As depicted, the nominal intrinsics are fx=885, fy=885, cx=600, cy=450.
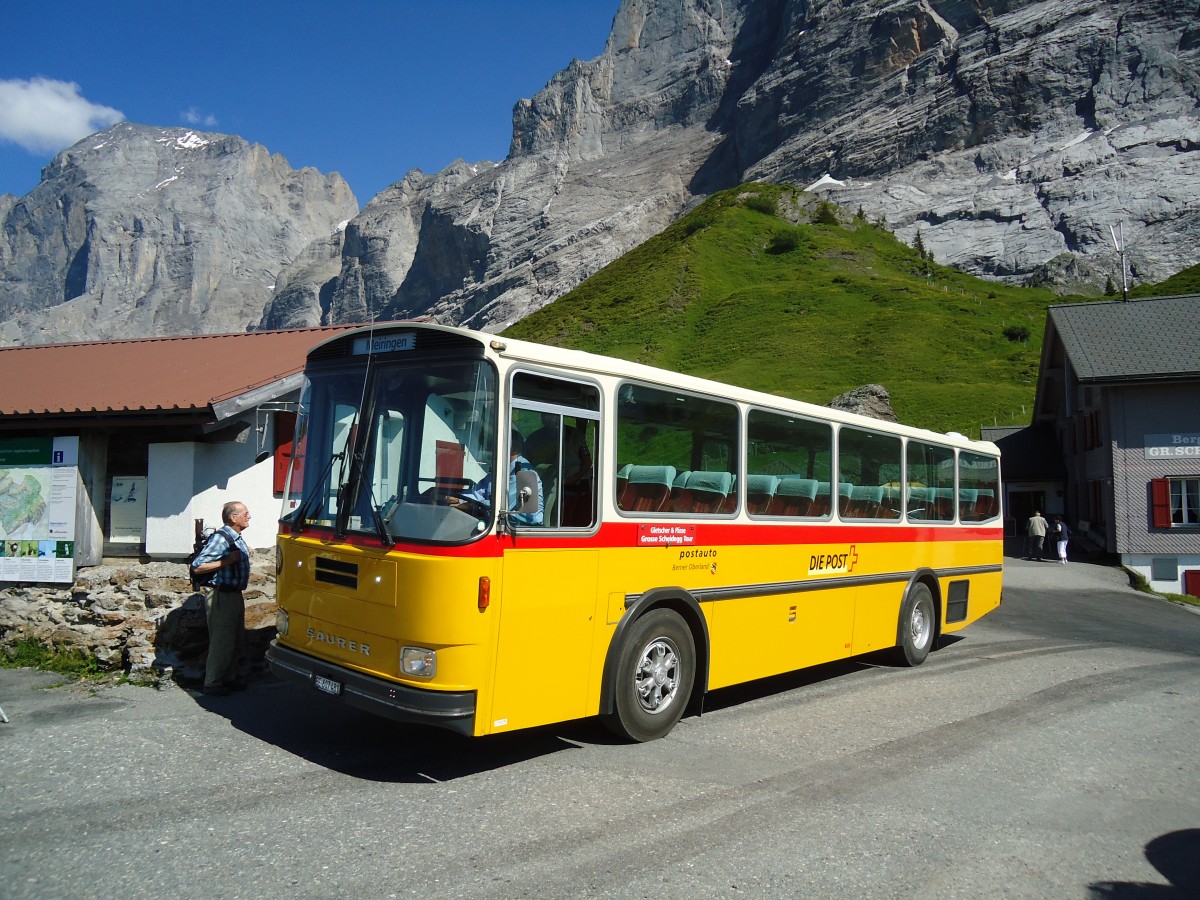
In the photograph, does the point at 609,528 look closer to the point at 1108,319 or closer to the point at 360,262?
the point at 1108,319

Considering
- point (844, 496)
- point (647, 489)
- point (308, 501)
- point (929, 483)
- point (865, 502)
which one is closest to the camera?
point (308, 501)

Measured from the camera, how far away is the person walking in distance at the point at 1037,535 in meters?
27.9

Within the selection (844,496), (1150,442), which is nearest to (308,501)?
(844,496)

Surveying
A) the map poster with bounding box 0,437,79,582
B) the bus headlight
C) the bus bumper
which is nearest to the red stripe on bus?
the bus headlight

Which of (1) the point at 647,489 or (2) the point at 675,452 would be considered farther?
(2) the point at 675,452

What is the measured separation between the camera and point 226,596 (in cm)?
799

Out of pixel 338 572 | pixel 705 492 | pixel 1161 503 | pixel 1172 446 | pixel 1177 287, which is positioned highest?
pixel 1177 287

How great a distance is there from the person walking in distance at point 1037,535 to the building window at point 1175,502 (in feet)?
10.1

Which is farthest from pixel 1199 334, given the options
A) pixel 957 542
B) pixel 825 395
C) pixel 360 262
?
pixel 360 262

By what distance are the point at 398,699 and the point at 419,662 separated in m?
0.26

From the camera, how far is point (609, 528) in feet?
21.2

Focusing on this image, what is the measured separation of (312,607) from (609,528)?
7.30ft

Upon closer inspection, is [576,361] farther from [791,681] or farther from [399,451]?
[791,681]

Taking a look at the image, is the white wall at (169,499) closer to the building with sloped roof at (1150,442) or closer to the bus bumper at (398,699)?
the bus bumper at (398,699)
